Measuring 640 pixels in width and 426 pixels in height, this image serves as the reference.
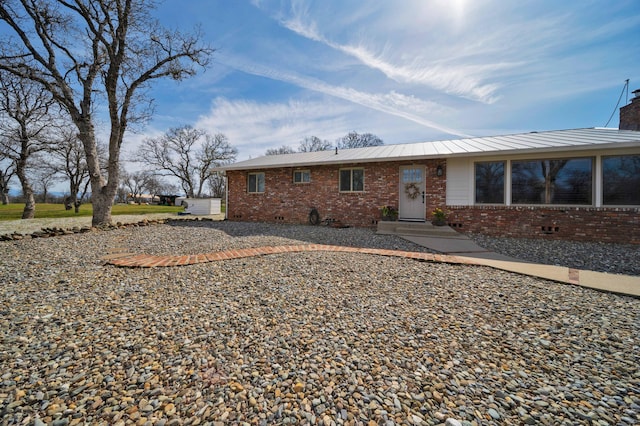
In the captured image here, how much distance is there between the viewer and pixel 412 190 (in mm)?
8703

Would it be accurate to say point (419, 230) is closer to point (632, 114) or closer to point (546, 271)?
point (546, 271)

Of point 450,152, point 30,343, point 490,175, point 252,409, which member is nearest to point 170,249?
point 30,343

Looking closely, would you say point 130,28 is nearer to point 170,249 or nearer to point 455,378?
point 170,249

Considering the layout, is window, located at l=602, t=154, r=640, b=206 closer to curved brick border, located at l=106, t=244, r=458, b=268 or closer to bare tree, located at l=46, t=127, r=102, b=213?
curved brick border, located at l=106, t=244, r=458, b=268

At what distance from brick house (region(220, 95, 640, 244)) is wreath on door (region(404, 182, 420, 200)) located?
33 mm

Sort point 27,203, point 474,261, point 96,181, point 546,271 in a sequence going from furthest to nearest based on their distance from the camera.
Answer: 1. point 27,203
2. point 96,181
3. point 474,261
4. point 546,271

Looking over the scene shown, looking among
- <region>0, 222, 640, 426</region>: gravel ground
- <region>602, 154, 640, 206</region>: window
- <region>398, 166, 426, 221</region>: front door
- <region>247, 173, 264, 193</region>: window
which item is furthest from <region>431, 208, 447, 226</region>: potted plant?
<region>247, 173, 264, 193</region>: window

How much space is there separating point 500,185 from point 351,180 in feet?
15.8

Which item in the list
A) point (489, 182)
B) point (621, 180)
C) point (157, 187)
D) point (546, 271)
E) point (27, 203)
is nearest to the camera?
point (546, 271)

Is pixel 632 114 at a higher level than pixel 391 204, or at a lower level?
higher

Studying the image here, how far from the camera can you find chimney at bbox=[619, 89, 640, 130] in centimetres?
880

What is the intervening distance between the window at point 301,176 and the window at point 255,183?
1778mm

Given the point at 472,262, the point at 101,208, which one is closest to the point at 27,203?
the point at 101,208

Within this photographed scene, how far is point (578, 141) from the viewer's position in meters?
6.73
